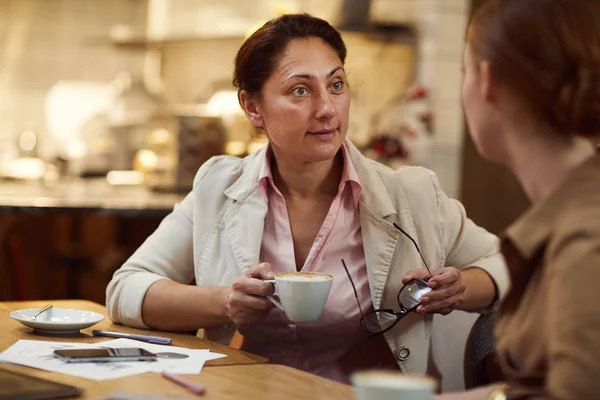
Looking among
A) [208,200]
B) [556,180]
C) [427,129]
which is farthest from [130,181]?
[556,180]

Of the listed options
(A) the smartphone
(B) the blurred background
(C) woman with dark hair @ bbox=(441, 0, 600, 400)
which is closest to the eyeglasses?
(A) the smartphone

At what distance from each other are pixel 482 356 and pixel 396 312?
0.20m

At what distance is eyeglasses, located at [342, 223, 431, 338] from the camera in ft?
6.57

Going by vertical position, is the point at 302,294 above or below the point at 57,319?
above

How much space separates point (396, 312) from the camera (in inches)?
81.1

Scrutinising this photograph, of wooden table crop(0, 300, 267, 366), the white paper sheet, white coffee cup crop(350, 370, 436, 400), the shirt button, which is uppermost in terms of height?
white coffee cup crop(350, 370, 436, 400)

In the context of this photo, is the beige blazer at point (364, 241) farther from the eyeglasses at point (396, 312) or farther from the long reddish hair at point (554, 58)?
the long reddish hair at point (554, 58)

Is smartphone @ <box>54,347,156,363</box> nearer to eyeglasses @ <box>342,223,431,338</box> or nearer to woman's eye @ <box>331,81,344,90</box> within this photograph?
eyeglasses @ <box>342,223,431,338</box>

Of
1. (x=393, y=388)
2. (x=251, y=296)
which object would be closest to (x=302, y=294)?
(x=251, y=296)

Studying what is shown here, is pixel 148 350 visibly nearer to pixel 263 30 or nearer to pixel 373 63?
pixel 263 30

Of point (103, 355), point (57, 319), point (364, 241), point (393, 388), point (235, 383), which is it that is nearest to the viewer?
point (393, 388)

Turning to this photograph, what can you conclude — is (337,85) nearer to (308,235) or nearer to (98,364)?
(308,235)

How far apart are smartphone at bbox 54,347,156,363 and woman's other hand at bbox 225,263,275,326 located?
0.90 feet

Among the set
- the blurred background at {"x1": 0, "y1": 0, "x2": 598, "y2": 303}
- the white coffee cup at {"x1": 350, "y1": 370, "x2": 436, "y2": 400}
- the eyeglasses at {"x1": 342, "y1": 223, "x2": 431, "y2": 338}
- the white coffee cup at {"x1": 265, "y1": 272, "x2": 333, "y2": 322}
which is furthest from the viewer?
the blurred background at {"x1": 0, "y1": 0, "x2": 598, "y2": 303}
